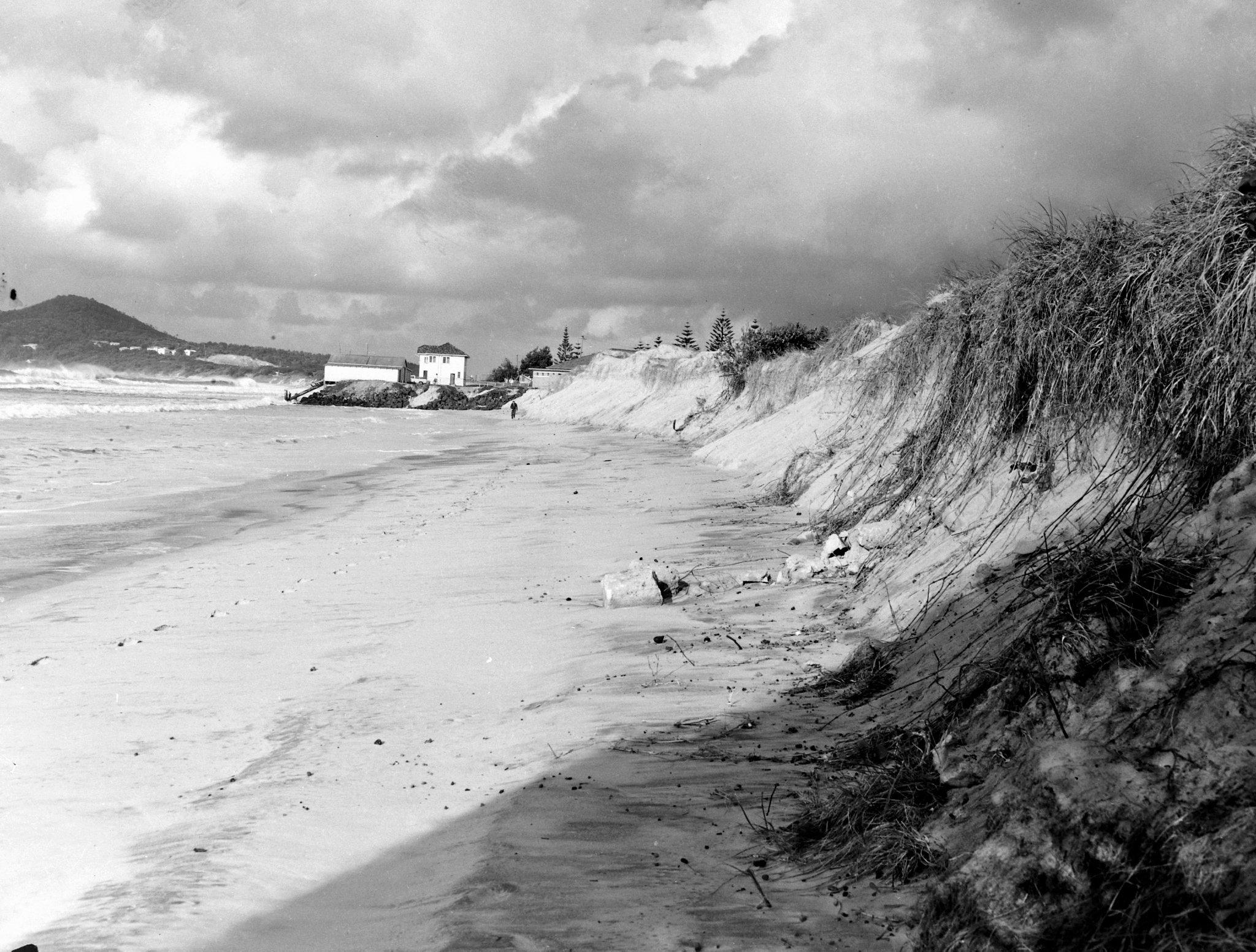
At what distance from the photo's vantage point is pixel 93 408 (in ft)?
155

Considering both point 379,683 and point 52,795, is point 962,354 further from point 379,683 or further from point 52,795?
point 52,795

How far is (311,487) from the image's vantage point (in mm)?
18250

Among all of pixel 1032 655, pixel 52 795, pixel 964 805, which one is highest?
pixel 1032 655

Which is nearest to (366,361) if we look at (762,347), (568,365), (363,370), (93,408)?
(363,370)

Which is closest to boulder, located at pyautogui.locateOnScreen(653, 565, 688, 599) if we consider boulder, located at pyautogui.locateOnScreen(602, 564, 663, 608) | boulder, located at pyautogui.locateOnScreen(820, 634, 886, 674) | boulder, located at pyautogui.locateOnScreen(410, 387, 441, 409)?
boulder, located at pyautogui.locateOnScreen(602, 564, 663, 608)

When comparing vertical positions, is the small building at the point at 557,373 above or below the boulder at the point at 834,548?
above

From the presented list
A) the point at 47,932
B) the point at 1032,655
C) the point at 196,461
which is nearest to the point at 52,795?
the point at 47,932

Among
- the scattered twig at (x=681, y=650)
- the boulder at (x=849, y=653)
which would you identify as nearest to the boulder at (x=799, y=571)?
the boulder at (x=849, y=653)

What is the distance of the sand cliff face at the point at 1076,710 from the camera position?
2264 mm

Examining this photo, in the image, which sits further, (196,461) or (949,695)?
(196,461)

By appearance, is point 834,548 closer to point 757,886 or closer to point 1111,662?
point 1111,662

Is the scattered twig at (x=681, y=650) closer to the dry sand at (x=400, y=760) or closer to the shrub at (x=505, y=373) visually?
the dry sand at (x=400, y=760)

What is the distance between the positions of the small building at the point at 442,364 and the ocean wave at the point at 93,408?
7924 cm

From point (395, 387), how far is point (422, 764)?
373 ft
